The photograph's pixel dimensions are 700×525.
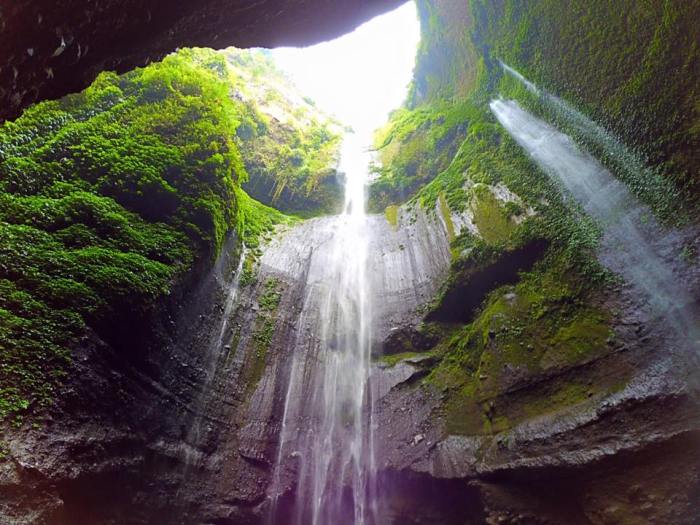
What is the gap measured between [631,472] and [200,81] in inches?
513

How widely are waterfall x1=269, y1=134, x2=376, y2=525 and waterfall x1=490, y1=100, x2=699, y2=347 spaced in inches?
235

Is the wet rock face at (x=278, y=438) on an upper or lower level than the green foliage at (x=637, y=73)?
lower

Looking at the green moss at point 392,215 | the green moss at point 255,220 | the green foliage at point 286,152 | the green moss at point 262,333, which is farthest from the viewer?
the green foliage at point 286,152

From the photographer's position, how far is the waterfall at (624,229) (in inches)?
248

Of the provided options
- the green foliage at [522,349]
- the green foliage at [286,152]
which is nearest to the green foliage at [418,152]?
the green foliage at [286,152]

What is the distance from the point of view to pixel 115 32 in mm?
4773

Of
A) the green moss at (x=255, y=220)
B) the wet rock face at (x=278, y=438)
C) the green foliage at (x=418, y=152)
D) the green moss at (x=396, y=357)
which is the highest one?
the green foliage at (x=418, y=152)

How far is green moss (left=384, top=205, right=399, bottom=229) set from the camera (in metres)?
14.0

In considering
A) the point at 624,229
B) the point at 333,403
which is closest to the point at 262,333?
the point at 333,403

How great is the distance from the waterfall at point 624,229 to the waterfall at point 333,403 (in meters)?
5.96

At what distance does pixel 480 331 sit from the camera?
8.83m

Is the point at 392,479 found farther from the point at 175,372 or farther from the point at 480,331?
the point at 175,372

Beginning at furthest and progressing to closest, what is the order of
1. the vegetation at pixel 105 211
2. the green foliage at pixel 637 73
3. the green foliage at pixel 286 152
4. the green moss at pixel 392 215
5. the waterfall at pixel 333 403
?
the green foliage at pixel 286 152
the green moss at pixel 392 215
the waterfall at pixel 333 403
the green foliage at pixel 637 73
the vegetation at pixel 105 211

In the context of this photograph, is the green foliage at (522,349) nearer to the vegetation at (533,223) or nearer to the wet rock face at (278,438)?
the vegetation at (533,223)
